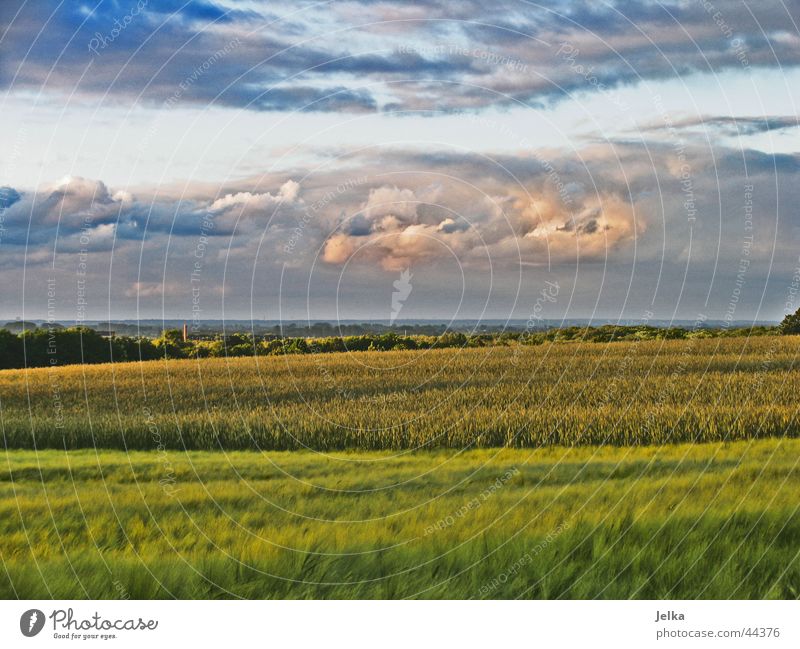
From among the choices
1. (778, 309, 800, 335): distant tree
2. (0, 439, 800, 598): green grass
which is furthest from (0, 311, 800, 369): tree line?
(0, 439, 800, 598): green grass

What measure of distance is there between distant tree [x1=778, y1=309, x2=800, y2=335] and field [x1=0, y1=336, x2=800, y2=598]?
245 inches

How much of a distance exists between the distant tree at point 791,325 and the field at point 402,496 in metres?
6.23

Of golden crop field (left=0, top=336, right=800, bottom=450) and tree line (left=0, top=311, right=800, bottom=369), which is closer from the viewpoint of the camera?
golden crop field (left=0, top=336, right=800, bottom=450)

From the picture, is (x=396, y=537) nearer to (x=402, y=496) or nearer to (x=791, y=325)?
(x=402, y=496)

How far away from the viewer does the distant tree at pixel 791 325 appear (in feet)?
67.4

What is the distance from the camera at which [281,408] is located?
13508 mm

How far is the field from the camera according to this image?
7789 millimetres

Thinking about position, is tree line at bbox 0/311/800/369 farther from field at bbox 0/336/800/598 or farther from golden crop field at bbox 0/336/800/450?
field at bbox 0/336/800/598

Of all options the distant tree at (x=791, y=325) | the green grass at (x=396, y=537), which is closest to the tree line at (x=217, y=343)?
the distant tree at (x=791, y=325)

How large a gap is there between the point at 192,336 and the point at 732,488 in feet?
46.8

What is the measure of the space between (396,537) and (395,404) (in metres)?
5.80

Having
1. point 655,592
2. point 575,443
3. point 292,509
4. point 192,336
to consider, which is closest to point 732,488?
point 655,592

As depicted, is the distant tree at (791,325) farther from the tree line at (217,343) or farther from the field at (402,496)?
the field at (402,496)

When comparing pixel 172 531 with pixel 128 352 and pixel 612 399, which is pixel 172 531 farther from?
pixel 128 352
